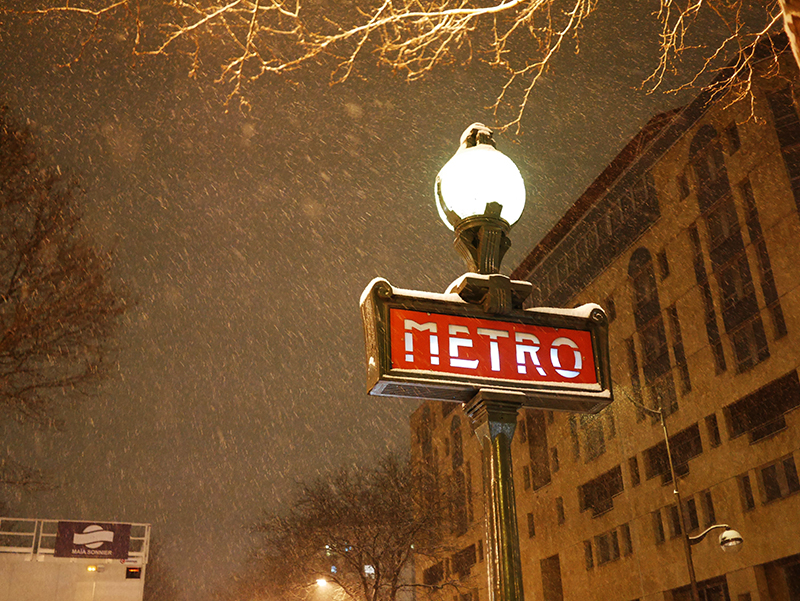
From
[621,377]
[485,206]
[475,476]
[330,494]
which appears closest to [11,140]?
[485,206]

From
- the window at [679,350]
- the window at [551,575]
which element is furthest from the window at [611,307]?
the window at [551,575]

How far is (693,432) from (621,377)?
6068 mm

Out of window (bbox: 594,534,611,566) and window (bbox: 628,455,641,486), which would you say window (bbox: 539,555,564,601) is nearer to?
window (bbox: 594,534,611,566)

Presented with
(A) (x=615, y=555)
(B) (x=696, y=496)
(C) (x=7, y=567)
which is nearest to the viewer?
(C) (x=7, y=567)

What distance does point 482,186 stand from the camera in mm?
3803

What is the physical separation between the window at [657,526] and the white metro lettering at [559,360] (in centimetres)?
3453

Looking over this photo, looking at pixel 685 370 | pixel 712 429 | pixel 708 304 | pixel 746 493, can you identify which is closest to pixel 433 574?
pixel 685 370

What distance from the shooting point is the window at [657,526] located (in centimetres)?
3506

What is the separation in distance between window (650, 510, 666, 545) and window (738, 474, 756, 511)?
5.70 m

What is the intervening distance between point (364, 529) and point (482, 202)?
1396 inches

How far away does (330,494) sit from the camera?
3922 cm

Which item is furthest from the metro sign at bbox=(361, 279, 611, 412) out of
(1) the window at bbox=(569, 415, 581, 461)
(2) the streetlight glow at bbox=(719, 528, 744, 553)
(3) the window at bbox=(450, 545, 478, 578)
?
(3) the window at bbox=(450, 545, 478, 578)

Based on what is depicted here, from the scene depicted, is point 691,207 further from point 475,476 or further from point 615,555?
point 475,476

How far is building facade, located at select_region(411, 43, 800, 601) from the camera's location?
95.1 ft
